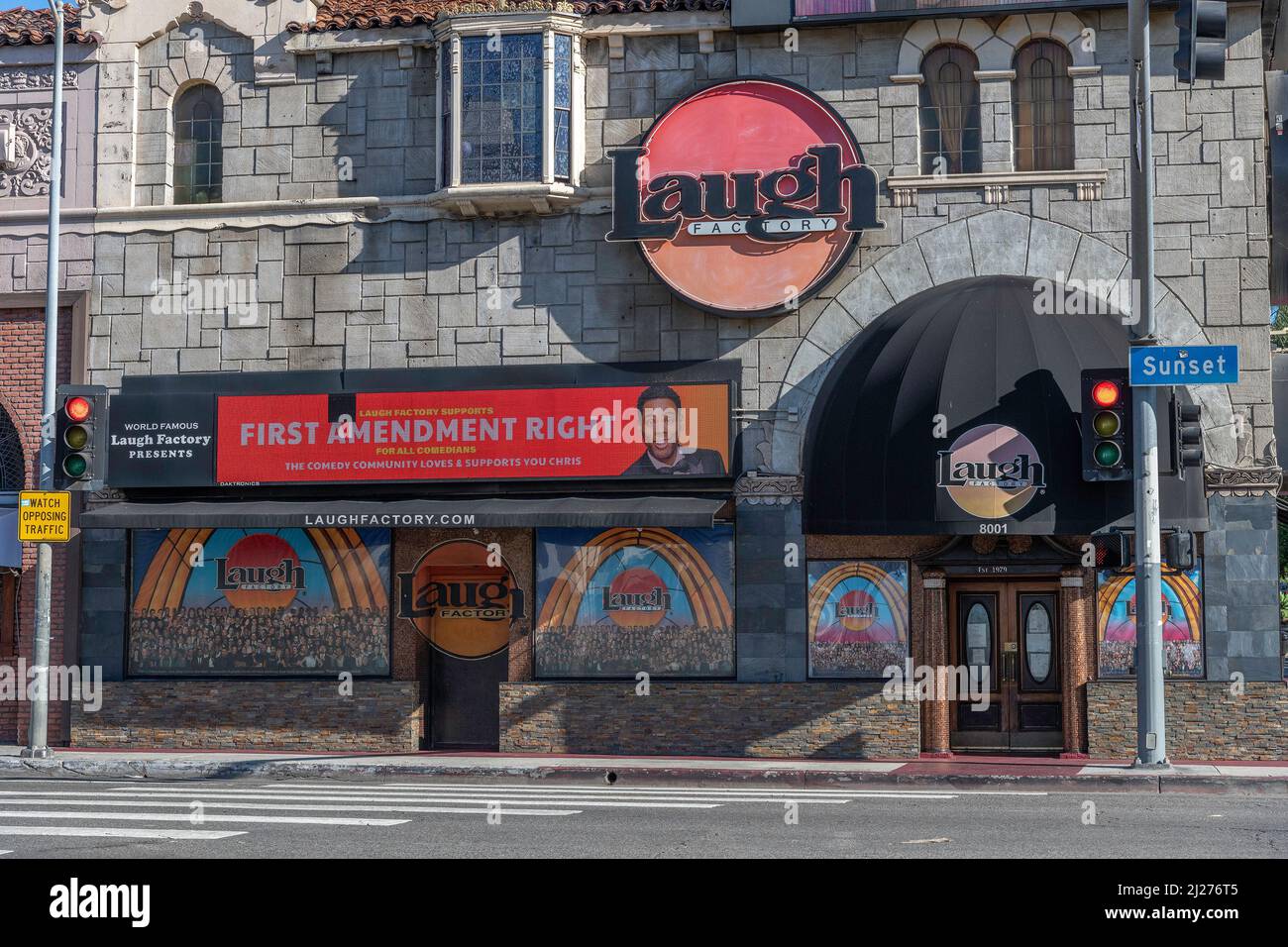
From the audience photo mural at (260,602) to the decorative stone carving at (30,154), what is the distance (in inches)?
224

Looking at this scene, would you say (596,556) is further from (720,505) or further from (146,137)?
(146,137)

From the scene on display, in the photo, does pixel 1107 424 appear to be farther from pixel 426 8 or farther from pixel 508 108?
pixel 426 8

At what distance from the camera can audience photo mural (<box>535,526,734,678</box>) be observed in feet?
Result: 71.5

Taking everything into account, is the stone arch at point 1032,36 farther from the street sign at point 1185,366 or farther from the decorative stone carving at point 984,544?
the decorative stone carving at point 984,544

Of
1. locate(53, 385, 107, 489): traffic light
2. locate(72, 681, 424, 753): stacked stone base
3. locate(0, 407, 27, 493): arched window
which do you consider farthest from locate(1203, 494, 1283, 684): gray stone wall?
locate(0, 407, 27, 493): arched window

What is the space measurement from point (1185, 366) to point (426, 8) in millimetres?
13188

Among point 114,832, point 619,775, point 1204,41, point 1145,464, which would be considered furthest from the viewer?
point 619,775

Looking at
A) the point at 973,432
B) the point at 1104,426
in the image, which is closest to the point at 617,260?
the point at 973,432

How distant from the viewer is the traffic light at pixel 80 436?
63.9 ft

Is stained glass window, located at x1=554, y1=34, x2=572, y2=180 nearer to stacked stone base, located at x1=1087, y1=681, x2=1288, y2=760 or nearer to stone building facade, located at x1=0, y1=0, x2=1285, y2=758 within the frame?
stone building facade, located at x1=0, y1=0, x2=1285, y2=758

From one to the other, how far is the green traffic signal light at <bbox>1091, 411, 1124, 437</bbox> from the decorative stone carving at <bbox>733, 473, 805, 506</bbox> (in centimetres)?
486

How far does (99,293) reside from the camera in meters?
23.8

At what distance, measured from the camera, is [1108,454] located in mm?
17828

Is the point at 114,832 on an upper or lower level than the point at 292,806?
upper
